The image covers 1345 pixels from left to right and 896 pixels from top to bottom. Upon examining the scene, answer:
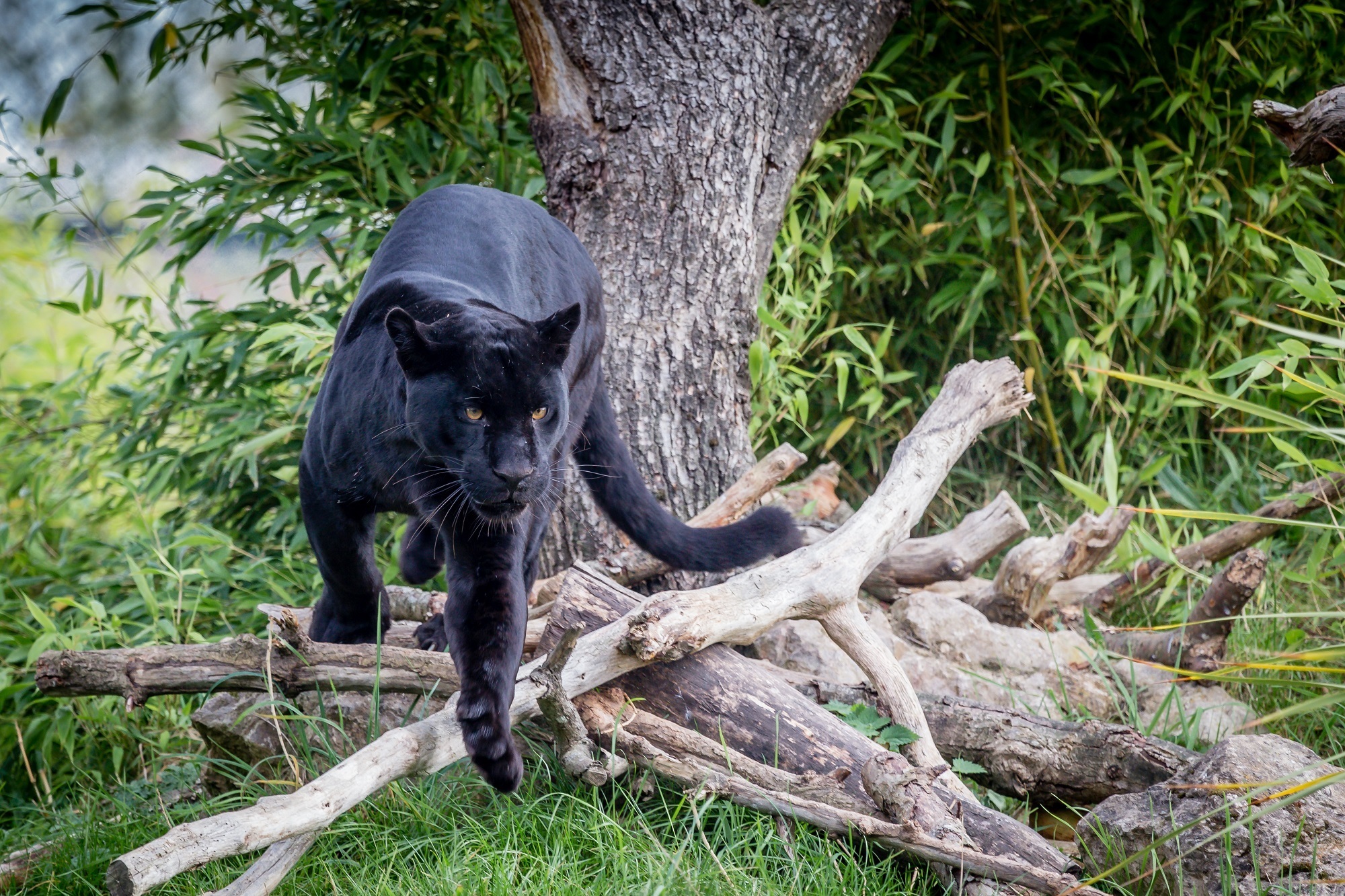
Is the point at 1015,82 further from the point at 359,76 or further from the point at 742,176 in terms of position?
the point at 359,76

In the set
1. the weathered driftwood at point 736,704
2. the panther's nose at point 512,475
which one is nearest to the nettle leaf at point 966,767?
the weathered driftwood at point 736,704

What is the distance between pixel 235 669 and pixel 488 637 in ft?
1.88

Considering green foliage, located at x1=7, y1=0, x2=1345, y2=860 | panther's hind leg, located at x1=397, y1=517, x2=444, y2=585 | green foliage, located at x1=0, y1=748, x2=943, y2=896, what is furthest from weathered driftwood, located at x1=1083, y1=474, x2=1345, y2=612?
panther's hind leg, located at x1=397, y1=517, x2=444, y2=585

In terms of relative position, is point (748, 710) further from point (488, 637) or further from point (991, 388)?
point (991, 388)

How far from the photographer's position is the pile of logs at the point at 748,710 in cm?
154

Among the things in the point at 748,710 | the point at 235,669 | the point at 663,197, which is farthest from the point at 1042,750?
the point at 663,197

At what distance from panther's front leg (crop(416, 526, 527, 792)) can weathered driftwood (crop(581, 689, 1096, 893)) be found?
0.22 meters

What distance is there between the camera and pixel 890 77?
3160 mm

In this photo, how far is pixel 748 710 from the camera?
1845 millimetres

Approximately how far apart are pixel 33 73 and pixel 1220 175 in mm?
4355

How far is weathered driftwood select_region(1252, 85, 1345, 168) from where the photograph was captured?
5.05 ft

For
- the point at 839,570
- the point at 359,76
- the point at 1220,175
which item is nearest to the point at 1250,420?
the point at 1220,175

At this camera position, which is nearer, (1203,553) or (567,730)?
(567,730)

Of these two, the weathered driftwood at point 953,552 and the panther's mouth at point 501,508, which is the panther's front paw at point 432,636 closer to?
the panther's mouth at point 501,508
